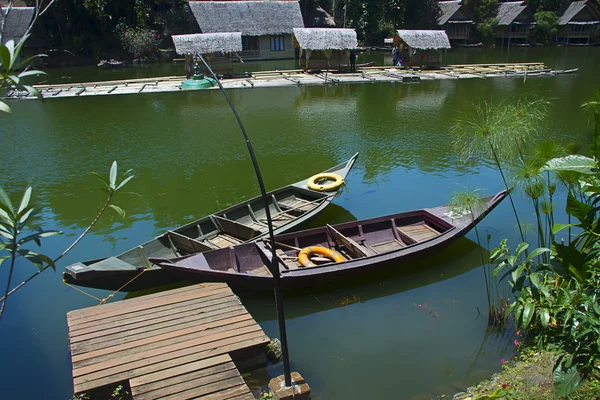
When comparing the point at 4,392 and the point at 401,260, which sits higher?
the point at 401,260

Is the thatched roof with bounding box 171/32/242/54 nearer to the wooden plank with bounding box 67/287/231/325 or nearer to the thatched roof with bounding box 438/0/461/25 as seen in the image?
the wooden plank with bounding box 67/287/231/325

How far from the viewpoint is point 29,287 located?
9.51 m

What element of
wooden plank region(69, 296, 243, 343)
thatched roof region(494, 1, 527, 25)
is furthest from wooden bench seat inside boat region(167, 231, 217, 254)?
thatched roof region(494, 1, 527, 25)

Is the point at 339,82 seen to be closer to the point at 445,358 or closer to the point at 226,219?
the point at 226,219

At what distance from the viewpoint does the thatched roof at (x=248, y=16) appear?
123 ft

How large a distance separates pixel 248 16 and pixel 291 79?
40.6ft

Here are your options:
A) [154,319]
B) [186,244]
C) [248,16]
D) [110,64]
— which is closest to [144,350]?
[154,319]

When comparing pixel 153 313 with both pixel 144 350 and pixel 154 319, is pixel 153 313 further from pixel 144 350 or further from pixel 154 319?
pixel 144 350

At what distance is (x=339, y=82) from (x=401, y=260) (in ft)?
73.9

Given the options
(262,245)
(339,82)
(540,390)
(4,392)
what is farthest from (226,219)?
(339,82)

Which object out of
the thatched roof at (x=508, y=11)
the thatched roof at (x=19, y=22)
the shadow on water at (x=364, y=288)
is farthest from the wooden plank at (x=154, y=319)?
the thatched roof at (x=508, y=11)

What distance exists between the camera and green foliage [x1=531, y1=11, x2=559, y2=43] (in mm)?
50312

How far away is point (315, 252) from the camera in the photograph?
30.8 feet

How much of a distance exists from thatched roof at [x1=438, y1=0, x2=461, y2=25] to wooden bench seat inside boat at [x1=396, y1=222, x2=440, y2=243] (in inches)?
1746
